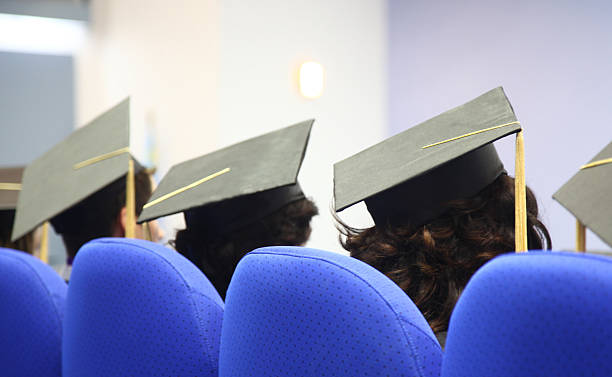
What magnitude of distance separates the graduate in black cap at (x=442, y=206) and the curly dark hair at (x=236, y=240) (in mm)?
327

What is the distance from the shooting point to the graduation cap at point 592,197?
2.81 feet

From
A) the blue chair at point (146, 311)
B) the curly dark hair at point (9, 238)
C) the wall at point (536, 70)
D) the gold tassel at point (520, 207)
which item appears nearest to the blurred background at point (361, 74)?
the wall at point (536, 70)

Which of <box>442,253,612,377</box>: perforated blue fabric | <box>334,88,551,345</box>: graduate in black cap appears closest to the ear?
<box>334,88,551,345</box>: graduate in black cap

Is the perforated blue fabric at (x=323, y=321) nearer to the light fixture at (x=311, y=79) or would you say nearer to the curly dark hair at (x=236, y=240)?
the curly dark hair at (x=236, y=240)

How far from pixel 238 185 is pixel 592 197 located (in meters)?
0.66

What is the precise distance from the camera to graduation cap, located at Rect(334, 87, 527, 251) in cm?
96

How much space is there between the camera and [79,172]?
64.4 inches

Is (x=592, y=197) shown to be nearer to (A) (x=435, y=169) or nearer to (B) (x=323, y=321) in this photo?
(A) (x=435, y=169)

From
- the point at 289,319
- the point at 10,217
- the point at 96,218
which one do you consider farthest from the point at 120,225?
the point at 289,319

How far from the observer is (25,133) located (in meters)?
6.80

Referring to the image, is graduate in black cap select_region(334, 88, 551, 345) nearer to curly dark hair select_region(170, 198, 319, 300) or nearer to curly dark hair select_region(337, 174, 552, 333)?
curly dark hair select_region(337, 174, 552, 333)

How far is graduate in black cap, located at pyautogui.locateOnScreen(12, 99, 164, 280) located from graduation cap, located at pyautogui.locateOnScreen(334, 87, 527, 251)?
2.02ft

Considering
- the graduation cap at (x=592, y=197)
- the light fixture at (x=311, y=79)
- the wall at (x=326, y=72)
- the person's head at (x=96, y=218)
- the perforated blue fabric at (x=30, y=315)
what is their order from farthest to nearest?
the light fixture at (x=311, y=79) → the wall at (x=326, y=72) → the person's head at (x=96, y=218) → the perforated blue fabric at (x=30, y=315) → the graduation cap at (x=592, y=197)

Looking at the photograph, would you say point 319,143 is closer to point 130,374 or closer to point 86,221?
point 86,221
